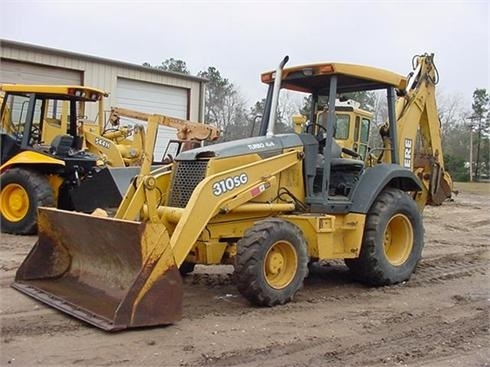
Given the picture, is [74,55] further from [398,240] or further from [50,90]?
[398,240]

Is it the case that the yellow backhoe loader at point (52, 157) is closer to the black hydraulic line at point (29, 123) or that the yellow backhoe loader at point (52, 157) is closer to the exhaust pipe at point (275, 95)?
the black hydraulic line at point (29, 123)

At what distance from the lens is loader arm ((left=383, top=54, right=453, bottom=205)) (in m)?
8.00

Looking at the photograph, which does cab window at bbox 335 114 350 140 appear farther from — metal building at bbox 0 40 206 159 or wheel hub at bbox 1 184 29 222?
metal building at bbox 0 40 206 159

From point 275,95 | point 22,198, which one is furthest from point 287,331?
point 22,198

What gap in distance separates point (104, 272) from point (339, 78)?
3305 millimetres

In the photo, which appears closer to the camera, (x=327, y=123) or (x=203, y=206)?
(x=203, y=206)

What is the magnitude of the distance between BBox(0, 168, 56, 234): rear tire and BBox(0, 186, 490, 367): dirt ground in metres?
2.45

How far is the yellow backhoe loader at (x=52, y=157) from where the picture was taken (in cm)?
927

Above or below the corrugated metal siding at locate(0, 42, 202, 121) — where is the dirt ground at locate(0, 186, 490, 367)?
below

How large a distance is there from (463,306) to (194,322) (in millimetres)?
2818

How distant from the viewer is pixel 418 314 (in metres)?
5.74

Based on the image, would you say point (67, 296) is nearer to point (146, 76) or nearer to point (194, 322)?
point (194, 322)

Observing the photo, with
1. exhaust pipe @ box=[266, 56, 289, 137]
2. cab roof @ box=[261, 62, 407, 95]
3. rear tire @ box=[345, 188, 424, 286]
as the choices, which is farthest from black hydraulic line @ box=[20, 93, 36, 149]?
rear tire @ box=[345, 188, 424, 286]

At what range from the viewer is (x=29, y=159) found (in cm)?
995
